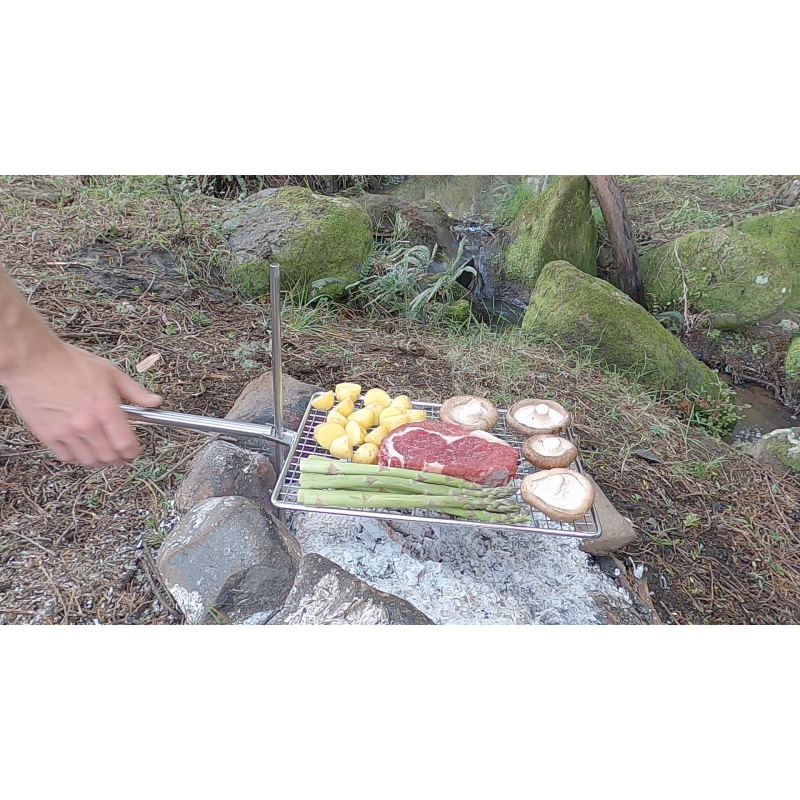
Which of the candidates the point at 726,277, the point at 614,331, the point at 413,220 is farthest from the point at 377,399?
the point at 726,277

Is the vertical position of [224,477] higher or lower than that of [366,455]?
lower

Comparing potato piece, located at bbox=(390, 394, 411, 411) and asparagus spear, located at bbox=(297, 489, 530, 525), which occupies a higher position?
potato piece, located at bbox=(390, 394, 411, 411)

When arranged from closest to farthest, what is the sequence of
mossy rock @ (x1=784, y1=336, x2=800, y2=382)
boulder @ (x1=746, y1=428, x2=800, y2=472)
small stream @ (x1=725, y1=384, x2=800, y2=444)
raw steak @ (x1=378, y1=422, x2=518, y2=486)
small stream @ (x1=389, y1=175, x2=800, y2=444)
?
1. raw steak @ (x1=378, y1=422, x2=518, y2=486)
2. boulder @ (x1=746, y1=428, x2=800, y2=472)
3. small stream @ (x1=725, y1=384, x2=800, y2=444)
4. small stream @ (x1=389, y1=175, x2=800, y2=444)
5. mossy rock @ (x1=784, y1=336, x2=800, y2=382)

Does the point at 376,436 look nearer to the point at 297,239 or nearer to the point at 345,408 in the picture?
the point at 345,408

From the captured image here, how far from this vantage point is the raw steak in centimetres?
240

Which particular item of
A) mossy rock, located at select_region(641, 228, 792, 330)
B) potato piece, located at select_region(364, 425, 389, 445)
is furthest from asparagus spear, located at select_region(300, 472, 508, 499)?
mossy rock, located at select_region(641, 228, 792, 330)

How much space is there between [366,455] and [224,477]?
68cm

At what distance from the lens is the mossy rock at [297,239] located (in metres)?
4.43

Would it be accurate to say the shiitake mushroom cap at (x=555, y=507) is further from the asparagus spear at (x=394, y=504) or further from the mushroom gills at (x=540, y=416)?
the mushroom gills at (x=540, y=416)

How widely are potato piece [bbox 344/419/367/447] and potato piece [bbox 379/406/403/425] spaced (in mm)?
113

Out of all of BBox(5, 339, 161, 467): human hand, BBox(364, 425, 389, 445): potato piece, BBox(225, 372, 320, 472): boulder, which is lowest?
BBox(225, 372, 320, 472): boulder

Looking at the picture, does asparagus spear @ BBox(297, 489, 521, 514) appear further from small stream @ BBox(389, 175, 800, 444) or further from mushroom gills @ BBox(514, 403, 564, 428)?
small stream @ BBox(389, 175, 800, 444)

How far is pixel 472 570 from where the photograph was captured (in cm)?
260
